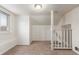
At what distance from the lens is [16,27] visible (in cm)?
624

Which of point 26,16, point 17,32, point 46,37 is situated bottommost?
point 46,37

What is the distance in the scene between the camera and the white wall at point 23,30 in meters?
6.21

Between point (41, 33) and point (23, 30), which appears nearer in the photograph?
point (23, 30)

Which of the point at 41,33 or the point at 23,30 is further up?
the point at 23,30

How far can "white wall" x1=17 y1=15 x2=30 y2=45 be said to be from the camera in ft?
20.4

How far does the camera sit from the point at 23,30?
626 centimetres

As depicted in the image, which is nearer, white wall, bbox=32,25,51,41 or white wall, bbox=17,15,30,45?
white wall, bbox=17,15,30,45

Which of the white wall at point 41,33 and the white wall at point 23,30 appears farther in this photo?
the white wall at point 41,33
